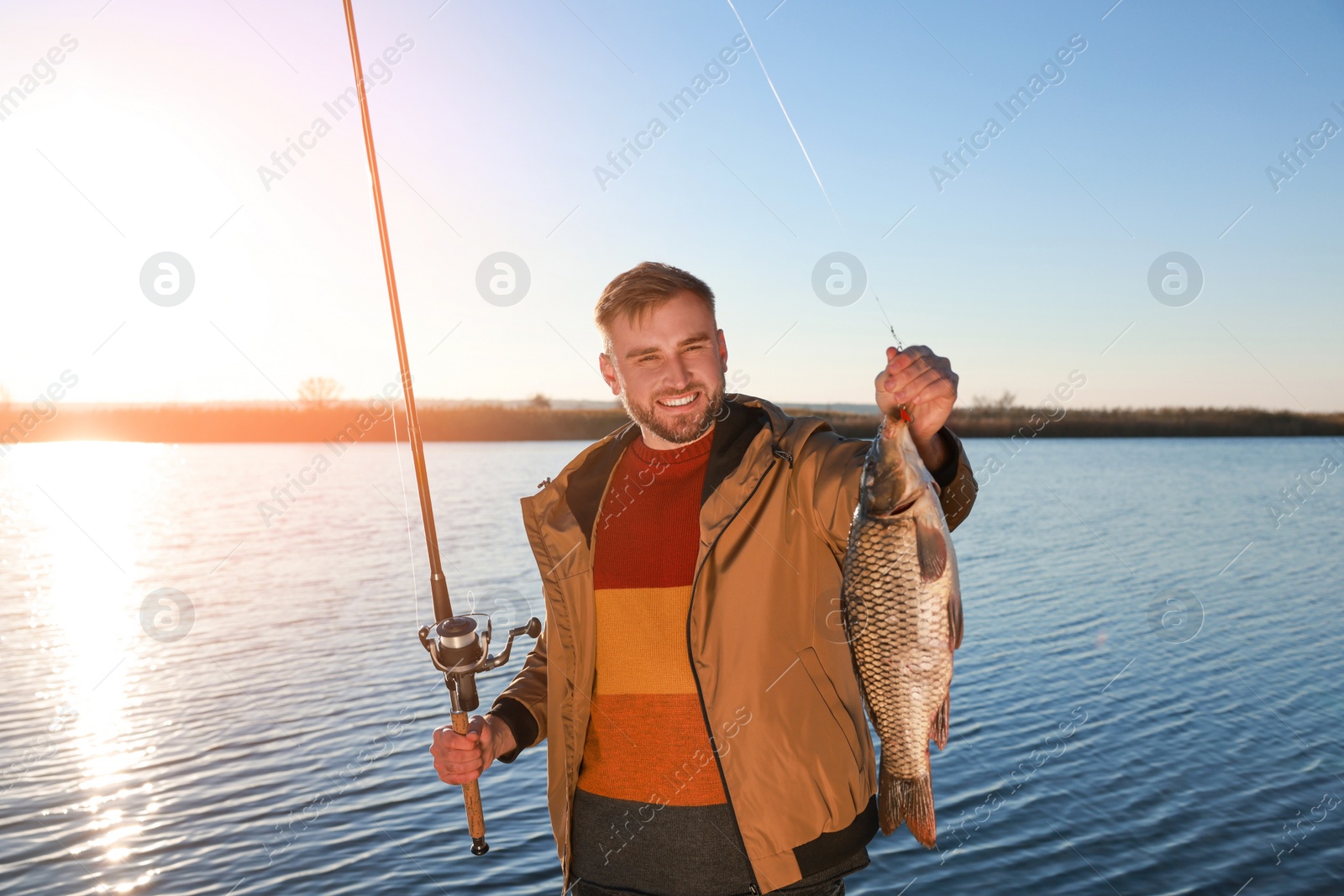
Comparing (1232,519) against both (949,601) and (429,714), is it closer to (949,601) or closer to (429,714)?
(429,714)

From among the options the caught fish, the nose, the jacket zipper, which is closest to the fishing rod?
the jacket zipper

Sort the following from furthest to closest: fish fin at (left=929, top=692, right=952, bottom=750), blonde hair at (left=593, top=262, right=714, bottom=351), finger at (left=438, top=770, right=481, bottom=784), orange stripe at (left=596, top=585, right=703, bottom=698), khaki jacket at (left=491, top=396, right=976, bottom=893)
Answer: blonde hair at (left=593, top=262, right=714, bottom=351)
finger at (left=438, top=770, right=481, bottom=784)
orange stripe at (left=596, top=585, right=703, bottom=698)
khaki jacket at (left=491, top=396, right=976, bottom=893)
fish fin at (left=929, top=692, right=952, bottom=750)

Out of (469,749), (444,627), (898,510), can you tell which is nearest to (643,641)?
(469,749)

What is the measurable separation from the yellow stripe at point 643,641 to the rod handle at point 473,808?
50 cm

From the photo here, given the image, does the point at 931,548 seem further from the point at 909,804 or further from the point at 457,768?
the point at 457,768

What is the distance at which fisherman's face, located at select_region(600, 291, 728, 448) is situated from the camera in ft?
8.21

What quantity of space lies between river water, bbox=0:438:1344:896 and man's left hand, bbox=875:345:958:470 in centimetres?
504

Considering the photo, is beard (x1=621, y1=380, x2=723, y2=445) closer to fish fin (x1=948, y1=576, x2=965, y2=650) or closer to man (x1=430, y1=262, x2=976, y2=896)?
man (x1=430, y1=262, x2=976, y2=896)

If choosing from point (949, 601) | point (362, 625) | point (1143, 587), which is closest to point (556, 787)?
point (949, 601)

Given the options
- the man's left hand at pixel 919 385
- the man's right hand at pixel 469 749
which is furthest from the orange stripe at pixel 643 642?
the man's left hand at pixel 919 385

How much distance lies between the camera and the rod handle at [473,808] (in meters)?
2.62

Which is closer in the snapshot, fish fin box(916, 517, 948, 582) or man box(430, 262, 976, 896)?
fish fin box(916, 517, 948, 582)

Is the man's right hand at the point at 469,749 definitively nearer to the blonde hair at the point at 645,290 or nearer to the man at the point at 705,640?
the man at the point at 705,640

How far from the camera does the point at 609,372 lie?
283cm
